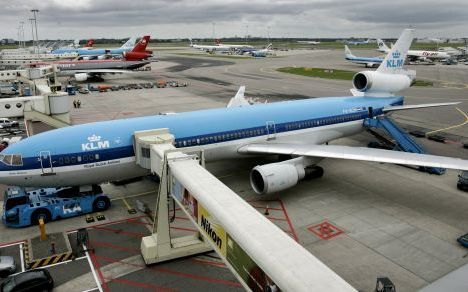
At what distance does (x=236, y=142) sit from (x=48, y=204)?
11729 millimetres

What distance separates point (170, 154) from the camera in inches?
608

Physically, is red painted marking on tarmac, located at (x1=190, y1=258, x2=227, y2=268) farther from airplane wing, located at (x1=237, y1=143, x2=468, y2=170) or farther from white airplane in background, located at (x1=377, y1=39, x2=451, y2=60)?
white airplane in background, located at (x1=377, y1=39, x2=451, y2=60)

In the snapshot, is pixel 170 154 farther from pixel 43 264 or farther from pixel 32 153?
pixel 32 153

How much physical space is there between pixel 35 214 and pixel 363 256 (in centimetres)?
1679

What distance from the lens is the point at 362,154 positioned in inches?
942

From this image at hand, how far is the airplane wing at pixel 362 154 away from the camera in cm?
2134

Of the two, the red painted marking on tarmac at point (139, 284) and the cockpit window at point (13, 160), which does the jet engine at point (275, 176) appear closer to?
the red painted marking on tarmac at point (139, 284)

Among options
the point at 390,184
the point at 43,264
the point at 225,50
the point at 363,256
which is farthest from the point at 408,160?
the point at 225,50

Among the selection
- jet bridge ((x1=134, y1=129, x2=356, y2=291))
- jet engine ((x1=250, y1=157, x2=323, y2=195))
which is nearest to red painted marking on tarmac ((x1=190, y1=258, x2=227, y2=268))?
jet bridge ((x1=134, y1=129, x2=356, y2=291))

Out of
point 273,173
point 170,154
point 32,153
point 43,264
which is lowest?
point 43,264

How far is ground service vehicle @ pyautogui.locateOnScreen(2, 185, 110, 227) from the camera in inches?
803

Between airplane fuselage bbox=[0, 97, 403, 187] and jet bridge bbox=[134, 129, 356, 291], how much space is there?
5.21 meters

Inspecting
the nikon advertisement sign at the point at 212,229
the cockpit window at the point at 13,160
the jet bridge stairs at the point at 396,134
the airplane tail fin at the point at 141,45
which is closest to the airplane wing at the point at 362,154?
the jet bridge stairs at the point at 396,134

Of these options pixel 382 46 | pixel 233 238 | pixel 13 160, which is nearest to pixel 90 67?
pixel 13 160
